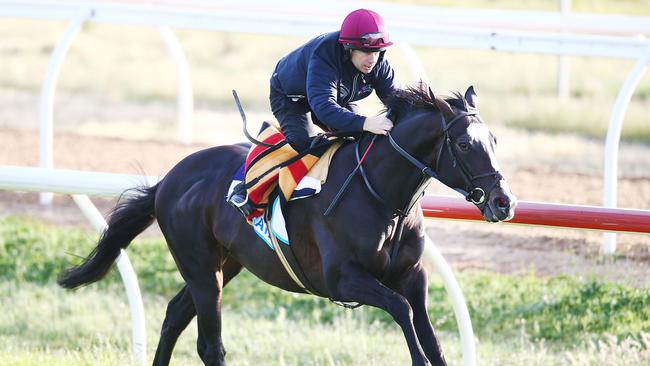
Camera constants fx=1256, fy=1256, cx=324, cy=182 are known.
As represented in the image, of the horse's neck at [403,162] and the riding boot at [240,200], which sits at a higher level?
the horse's neck at [403,162]

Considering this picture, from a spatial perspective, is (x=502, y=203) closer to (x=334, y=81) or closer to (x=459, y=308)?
(x=334, y=81)

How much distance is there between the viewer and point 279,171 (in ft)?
17.8

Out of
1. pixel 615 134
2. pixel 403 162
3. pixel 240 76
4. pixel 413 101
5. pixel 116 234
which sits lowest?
pixel 240 76

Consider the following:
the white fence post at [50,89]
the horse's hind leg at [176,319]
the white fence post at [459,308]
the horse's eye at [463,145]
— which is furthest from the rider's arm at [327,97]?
the white fence post at [50,89]

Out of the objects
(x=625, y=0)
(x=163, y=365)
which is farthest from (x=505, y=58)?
(x=163, y=365)

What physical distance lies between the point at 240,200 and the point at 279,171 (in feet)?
0.76

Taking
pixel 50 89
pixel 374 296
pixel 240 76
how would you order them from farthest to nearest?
pixel 240 76 → pixel 50 89 → pixel 374 296

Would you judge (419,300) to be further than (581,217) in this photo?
No

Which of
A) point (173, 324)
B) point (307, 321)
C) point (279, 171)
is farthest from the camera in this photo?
point (307, 321)

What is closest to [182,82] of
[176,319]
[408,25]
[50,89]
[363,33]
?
[50,89]

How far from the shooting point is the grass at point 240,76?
13977mm

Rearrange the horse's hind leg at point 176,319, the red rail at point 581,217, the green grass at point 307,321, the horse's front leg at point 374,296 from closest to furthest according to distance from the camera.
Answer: the horse's front leg at point 374,296 → the red rail at point 581,217 → the horse's hind leg at point 176,319 → the green grass at point 307,321

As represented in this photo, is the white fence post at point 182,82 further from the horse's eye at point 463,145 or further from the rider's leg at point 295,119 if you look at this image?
the horse's eye at point 463,145

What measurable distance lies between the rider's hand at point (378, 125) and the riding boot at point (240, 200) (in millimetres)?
687
